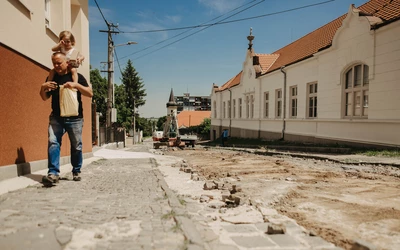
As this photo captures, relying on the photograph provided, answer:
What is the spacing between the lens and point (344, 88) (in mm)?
13133

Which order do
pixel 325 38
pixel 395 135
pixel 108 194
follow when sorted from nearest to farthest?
pixel 108 194, pixel 395 135, pixel 325 38

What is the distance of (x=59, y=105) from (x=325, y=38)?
16.8m

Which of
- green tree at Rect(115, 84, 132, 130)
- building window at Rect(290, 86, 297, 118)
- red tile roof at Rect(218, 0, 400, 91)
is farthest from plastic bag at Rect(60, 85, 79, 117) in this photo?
green tree at Rect(115, 84, 132, 130)

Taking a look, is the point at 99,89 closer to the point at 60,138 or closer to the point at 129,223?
the point at 60,138

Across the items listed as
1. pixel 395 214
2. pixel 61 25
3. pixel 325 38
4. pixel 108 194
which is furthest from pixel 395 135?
pixel 61 25

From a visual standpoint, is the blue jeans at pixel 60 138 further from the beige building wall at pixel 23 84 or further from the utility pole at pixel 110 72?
the utility pole at pixel 110 72

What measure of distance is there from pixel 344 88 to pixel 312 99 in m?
3.24

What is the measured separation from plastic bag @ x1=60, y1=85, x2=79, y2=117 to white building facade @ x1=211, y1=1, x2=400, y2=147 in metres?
10.5

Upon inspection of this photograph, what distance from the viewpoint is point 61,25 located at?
740 cm

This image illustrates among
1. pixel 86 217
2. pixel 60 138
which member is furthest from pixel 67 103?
pixel 86 217

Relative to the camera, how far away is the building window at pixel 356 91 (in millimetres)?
11896

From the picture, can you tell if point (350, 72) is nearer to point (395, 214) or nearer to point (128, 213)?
point (395, 214)

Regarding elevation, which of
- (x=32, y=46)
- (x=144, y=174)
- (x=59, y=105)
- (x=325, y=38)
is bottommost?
(x=144, y=174)

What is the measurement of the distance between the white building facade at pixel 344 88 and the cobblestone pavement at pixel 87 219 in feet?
33.1
